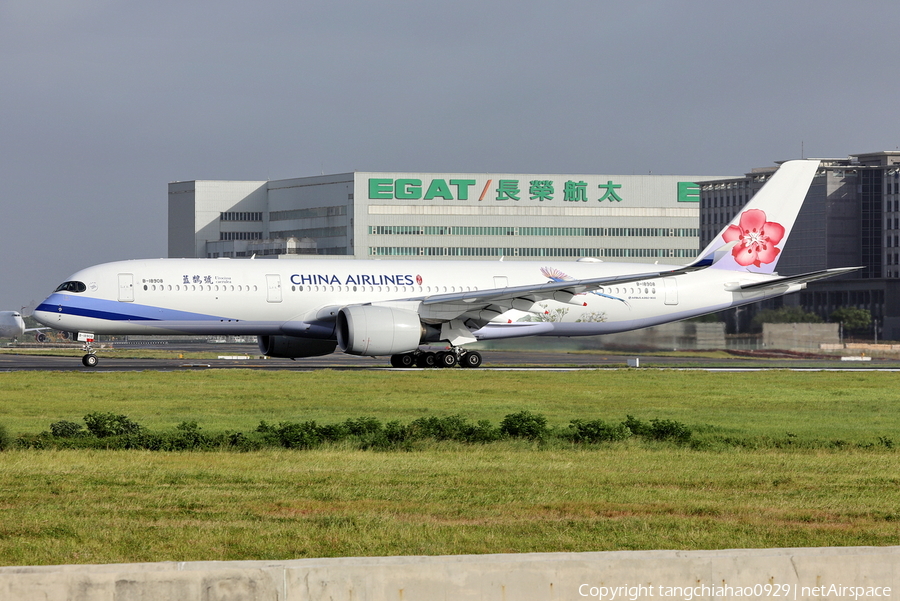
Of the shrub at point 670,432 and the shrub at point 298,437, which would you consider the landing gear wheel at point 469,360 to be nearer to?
the shrub at point 670,432

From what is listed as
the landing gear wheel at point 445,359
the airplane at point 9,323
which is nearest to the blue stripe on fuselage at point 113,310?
the landing gear wheel at point 445,359

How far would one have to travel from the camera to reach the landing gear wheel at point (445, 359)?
1614 inches

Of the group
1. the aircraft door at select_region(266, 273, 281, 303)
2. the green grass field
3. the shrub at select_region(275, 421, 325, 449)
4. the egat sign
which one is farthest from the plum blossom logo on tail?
the egat sign

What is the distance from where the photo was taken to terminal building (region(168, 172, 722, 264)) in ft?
525

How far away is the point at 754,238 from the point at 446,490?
37.0 m

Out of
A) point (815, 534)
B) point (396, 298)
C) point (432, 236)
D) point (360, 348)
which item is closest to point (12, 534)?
point (815, 534)

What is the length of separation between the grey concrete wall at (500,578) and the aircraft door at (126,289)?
33038mm

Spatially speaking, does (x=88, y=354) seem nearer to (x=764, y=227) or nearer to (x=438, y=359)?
(x=438, y=359)

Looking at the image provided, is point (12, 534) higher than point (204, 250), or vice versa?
point (204, 250)

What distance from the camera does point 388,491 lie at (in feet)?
41.9

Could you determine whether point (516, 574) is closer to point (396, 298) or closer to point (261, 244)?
point (396, 298)

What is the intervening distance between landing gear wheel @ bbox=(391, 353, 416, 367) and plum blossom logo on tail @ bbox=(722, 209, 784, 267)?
15012 mm

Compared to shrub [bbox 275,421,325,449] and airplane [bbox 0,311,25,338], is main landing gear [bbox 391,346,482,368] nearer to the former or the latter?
shrub [bbox 275,421,325,449]

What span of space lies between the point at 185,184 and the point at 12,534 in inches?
7124
